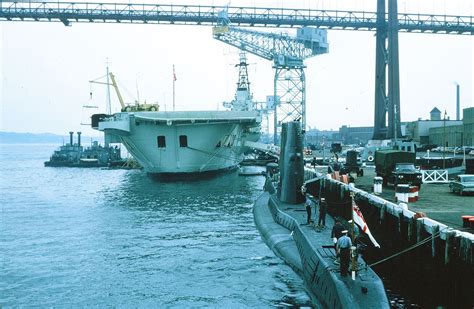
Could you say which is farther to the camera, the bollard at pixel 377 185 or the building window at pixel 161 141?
the building window at pixel 161 141

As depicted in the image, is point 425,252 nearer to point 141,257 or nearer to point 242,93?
point 141,257

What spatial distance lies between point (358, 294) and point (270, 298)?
6514 millimetres

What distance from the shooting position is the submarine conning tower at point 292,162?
32.6 m

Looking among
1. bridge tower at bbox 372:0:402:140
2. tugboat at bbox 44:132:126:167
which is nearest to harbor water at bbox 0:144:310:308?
bridge tower at bbox 372:0:402:140

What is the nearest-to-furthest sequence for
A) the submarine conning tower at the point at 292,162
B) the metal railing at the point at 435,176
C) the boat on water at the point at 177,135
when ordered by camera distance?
1. the submarine conning tower at the point at 292,162
2. the metal railing at the point at 435,176
3. the boat on water at the point at 177,135

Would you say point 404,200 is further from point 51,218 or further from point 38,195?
point 38,195

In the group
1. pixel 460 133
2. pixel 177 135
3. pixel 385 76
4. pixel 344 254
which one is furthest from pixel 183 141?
pixel 344 254

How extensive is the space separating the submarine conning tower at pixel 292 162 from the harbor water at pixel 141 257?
3555 millimetres

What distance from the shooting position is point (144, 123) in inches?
2453

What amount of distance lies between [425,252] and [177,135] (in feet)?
153

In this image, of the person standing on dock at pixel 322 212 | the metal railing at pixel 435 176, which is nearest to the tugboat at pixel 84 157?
the metal railing at pixel 435 176

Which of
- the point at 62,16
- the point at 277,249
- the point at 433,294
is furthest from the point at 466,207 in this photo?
the point at 62,16

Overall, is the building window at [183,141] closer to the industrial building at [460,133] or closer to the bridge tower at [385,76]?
the bridge tower at [385,76]

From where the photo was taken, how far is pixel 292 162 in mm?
32656
